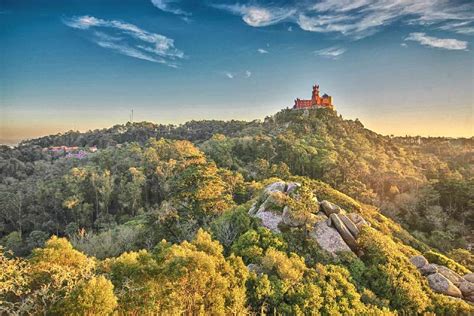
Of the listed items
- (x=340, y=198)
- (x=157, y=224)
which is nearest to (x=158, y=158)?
(x=157, y=224)

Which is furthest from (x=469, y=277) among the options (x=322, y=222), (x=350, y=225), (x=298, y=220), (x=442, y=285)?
(x=298, y=220)

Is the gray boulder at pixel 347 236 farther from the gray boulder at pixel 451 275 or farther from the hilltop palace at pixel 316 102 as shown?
the hilltop palace at pixel 316 102

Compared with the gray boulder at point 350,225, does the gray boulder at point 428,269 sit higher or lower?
lower

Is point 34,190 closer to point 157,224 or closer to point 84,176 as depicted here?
point 84,176

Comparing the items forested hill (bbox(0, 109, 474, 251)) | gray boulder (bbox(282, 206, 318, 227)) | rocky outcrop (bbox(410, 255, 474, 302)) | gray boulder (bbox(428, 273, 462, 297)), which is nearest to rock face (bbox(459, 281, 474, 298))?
rocky outcrop (bbox(410, 255, 474, 302))

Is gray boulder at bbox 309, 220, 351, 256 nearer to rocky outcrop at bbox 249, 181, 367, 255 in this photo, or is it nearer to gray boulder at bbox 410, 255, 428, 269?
rocky outcrop at bbox 249, 181, 367, 255

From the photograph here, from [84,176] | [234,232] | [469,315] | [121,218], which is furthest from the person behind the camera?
[84,176]

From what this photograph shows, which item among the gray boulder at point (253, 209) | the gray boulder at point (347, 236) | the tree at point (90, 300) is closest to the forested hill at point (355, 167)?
the gray boulder at point (253, 209)
